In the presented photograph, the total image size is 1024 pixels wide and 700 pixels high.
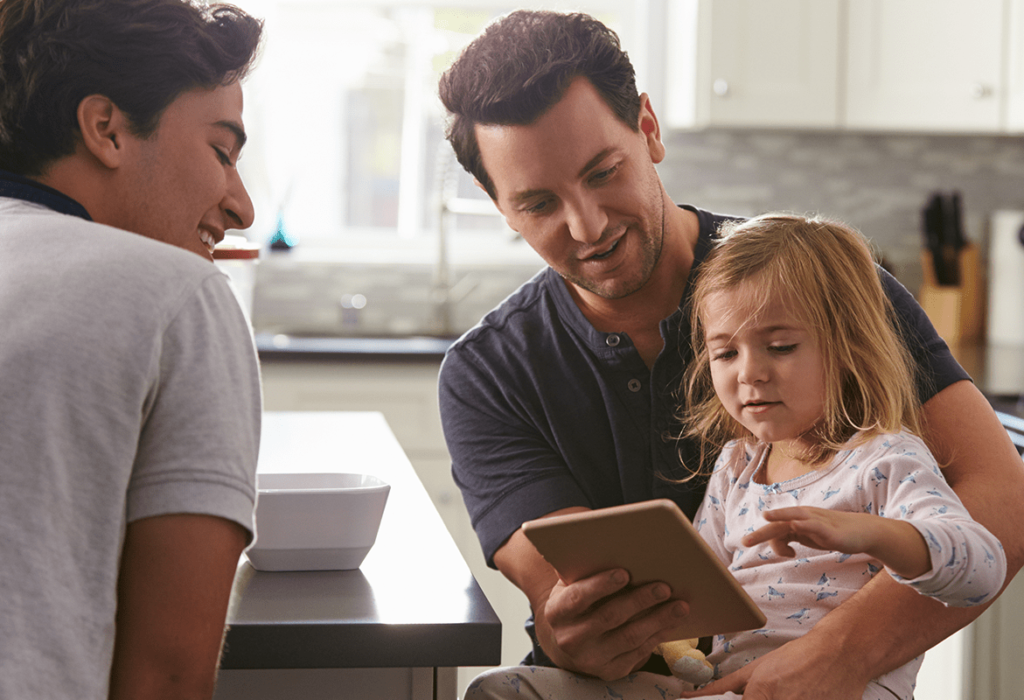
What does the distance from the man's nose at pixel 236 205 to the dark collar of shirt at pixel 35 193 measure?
0.78 feet

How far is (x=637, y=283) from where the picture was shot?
154 cm

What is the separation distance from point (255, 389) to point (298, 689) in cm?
38

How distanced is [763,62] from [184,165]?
115 inches

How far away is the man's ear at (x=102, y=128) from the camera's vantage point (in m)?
1.00

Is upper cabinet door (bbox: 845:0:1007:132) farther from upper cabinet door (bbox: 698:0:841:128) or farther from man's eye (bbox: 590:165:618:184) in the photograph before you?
man's eye (bbox: 590:165:618:184)

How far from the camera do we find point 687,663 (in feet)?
4.22

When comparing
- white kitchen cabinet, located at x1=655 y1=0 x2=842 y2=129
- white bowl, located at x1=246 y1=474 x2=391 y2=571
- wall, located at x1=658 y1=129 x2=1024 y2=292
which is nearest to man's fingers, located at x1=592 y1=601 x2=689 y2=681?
white bowl, located at x1=246 y1=474 x2=391 y2=571

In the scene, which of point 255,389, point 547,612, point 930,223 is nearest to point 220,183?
point 255,389

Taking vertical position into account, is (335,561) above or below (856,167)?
below

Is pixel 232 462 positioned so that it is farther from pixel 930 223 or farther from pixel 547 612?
pixel 930 223

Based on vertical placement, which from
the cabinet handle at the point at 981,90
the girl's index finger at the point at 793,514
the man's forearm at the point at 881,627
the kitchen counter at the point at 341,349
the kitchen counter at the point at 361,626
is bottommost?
the man's forearm at the point at 881,627

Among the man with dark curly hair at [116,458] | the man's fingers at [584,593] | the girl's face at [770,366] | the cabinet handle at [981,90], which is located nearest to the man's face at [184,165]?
the man with dark curly hair at [116,458]

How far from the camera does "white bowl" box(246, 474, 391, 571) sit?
45.9 inches

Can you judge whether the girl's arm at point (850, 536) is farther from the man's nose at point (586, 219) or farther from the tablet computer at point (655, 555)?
the man's nose at point (586, 219)
